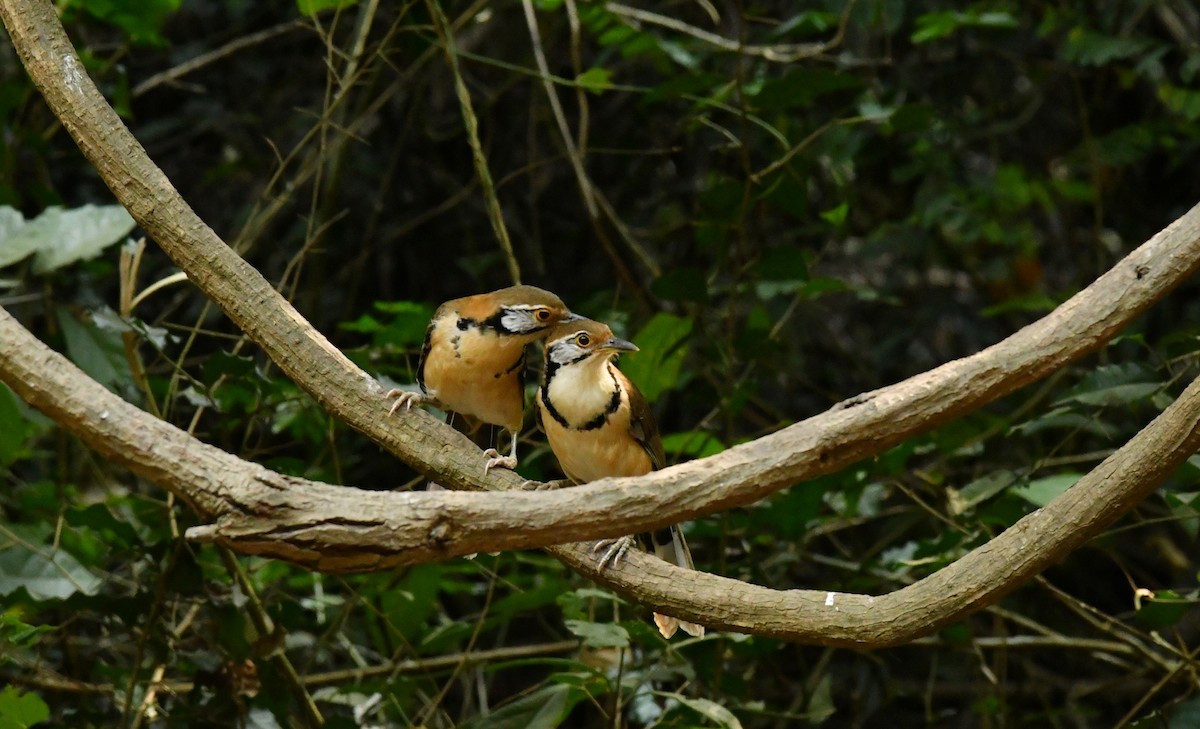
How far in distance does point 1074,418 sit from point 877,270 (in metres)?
3.04

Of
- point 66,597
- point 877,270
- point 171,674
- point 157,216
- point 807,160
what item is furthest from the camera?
point 877,270

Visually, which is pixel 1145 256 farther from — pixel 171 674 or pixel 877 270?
pixel 877 270

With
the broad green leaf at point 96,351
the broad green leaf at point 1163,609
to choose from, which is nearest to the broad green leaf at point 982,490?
the broad green leaf at point 1163,609

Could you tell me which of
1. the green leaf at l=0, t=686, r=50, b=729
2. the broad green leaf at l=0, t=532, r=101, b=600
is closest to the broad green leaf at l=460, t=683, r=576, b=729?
the green leaf at l=0, t=686, r=50, b=729

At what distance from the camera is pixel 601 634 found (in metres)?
3.61

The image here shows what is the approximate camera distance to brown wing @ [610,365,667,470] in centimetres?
371

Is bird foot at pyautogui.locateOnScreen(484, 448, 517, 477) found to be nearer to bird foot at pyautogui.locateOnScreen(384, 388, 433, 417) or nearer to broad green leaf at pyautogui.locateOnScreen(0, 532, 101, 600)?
bird foot at pyautogui.locateOnScreen(384, 388, 433, 417)

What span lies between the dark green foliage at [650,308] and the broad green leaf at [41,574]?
1cm

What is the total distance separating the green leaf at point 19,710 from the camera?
3225mm

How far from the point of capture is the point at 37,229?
4223 mm

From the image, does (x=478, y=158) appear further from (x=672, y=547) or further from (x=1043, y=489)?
(x=1043, y=489)

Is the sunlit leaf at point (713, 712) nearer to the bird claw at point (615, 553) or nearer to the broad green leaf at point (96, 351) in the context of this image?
the bird claw at point (615, 553)

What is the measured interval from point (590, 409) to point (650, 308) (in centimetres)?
164

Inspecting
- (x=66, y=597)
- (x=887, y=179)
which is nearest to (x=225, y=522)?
(x=66, y=597)
